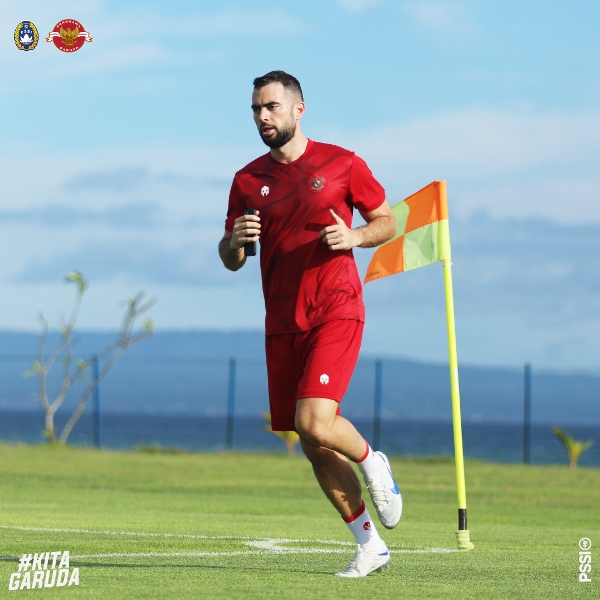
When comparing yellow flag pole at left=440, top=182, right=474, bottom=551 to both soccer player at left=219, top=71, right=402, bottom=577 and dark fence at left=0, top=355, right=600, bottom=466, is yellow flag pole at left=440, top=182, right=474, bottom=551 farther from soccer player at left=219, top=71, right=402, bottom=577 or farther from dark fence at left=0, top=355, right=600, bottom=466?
dark fence at left=0, top=355, right=600, bottom=466

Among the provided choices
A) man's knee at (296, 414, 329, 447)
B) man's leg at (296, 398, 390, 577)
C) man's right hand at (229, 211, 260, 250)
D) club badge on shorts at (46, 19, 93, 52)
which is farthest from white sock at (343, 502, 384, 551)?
club badge on shorts at (46, 19, 93, 52)

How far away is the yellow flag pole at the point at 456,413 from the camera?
8.62 m

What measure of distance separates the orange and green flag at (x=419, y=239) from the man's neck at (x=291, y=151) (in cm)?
245

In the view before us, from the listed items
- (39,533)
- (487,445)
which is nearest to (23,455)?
(39,533)

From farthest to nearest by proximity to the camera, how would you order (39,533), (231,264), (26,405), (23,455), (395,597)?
(26,405), (23,455), (39,533), (231,264), (395,597)

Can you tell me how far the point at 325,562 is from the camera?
7.56m

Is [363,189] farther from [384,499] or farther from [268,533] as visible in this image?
[268,533]

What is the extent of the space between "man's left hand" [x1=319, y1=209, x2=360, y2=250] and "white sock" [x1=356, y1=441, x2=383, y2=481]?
3.71ft

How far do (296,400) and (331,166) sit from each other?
1.30 metres

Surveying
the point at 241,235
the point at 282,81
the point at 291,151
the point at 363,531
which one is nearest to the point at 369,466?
the point at 363,531

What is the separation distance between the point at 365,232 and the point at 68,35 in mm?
10692

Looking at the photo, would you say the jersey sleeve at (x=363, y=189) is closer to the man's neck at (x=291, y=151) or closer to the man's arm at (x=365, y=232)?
the man's arm at (x=365, y=232)

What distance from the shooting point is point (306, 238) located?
6.98 metres

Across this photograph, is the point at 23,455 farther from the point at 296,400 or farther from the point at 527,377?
the point at 296,400
